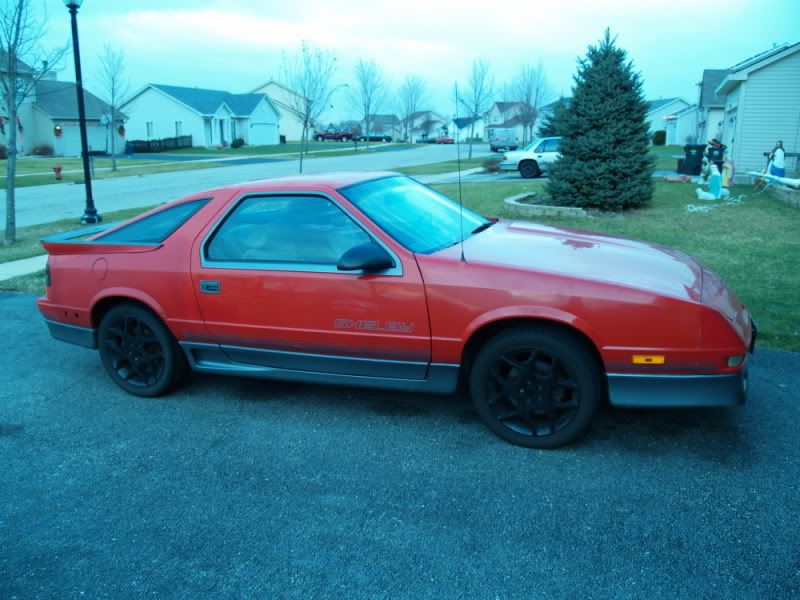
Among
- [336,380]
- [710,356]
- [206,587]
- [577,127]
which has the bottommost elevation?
[206,587]

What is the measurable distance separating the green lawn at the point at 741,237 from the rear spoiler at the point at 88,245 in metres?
4.94

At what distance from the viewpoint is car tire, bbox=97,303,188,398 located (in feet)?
15.1

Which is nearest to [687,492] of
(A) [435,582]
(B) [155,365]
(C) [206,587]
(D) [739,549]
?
(D) [739,549]

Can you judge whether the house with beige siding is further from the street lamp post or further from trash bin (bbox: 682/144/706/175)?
the street lamp post

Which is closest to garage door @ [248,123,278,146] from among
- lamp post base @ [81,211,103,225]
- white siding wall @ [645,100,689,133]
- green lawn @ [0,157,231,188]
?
green lawn @ [0,157,231,188]

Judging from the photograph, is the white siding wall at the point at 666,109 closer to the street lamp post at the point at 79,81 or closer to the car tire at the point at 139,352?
the street lamp post at the point at 79,81

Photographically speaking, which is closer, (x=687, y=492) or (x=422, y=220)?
(x=687, y=492)

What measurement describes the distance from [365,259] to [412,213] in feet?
2.71

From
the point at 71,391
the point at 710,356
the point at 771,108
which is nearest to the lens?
the point at 710,356

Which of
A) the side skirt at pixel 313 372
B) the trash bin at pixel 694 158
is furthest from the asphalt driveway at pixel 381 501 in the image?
the trash bin at pixel 694 158

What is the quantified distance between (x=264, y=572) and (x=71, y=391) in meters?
2.85

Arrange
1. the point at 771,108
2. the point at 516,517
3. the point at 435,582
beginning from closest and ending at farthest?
the point at 435,582 < the point at 516,517 < the point at 771,108

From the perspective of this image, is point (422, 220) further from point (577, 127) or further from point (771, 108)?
point (771, 108)

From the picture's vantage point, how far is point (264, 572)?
2807mm
